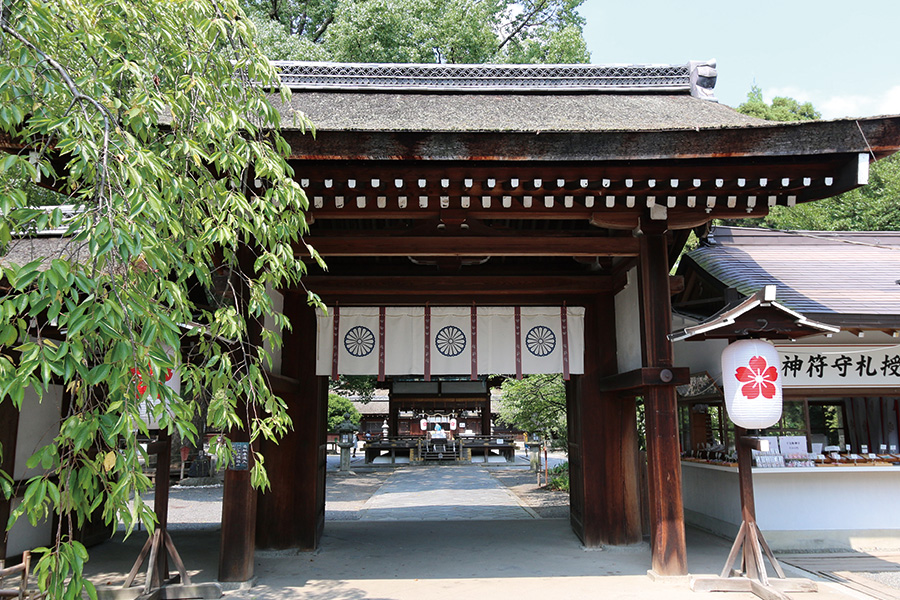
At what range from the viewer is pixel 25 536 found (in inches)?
281

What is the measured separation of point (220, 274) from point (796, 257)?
794cm

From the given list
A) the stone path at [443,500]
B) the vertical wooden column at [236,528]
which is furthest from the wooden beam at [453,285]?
the stone path at [443,500]

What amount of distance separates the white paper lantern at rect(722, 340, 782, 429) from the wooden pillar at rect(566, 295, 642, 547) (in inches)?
79.3

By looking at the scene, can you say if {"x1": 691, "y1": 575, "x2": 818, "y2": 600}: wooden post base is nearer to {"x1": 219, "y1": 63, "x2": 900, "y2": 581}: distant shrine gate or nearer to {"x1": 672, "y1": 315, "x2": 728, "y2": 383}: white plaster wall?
{"x1": 219, "y1": 63, "x2": 900, "y2": 581}: distant shrine gate

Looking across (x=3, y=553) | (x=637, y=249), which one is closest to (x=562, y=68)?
(x=637, y=249)

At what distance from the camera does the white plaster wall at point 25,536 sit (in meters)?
6.84

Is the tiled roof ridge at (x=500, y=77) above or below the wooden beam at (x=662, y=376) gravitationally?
above

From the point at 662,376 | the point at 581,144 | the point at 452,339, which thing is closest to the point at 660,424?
the point at 662,376

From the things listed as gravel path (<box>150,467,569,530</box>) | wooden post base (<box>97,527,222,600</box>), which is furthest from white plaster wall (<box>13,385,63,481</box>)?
gravel path (<box>150,467,569,530</box>)

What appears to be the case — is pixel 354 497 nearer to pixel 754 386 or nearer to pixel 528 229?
pixel 528 229

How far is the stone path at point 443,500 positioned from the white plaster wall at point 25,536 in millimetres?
4691

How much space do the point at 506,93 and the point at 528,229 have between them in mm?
2209

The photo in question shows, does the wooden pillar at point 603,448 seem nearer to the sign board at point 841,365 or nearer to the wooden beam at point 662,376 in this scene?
the wooden beam at point 662,376

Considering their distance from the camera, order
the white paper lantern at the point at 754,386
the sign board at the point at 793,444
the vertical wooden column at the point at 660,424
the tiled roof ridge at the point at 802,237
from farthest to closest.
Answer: the tiled roof ridge at the point at 802,237 < the sign board at the point at 793,444 < the vertical wooden column at the point at 660,424 < the white paper lantern at the point at 754,386
